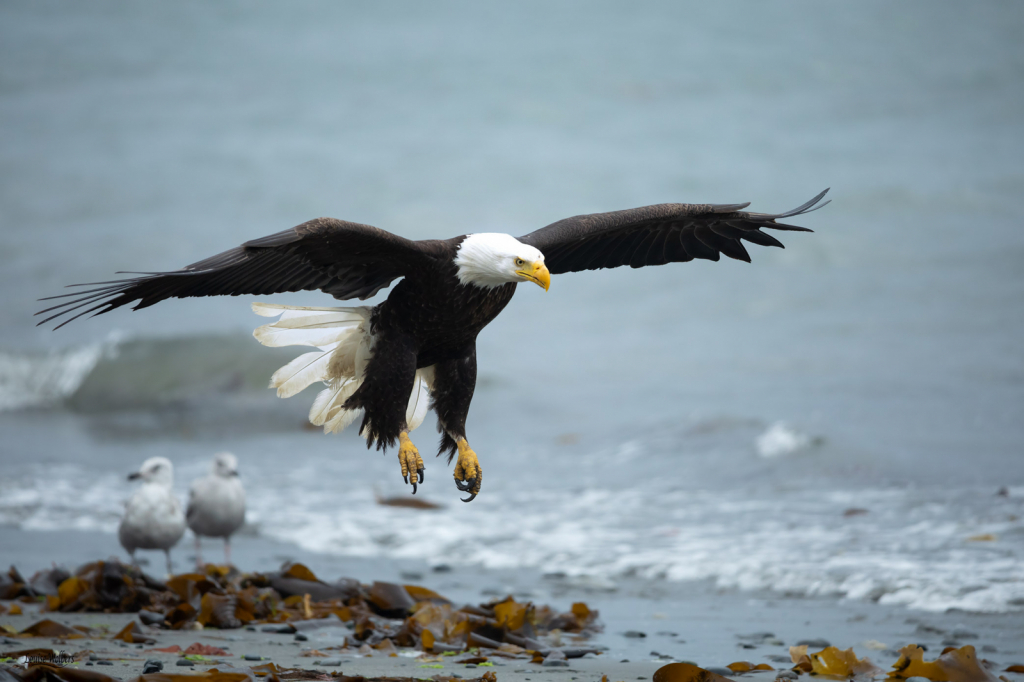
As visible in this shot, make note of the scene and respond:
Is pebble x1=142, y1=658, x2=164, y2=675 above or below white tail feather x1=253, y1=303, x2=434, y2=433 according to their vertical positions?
below

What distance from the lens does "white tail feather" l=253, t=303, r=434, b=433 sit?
4.06 metres

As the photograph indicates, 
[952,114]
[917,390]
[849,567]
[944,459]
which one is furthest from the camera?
[952,114]

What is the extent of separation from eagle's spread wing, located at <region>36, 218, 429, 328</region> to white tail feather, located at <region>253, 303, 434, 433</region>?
0.29 m

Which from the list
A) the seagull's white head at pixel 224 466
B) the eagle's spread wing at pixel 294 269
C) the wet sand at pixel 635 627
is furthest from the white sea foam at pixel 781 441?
the eagle's spread wing at pixel 294 269

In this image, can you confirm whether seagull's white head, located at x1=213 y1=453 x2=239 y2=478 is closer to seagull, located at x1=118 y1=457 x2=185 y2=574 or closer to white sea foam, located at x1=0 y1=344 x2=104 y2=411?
seagull, located at x1=118 y1=457 x2=185 y2=574

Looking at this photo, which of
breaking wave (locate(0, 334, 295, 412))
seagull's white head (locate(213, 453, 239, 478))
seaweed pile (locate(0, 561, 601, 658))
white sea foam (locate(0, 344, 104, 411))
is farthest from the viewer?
white sea foam (locate(0, 344, 104, 411))

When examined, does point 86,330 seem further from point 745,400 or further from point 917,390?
point 917,390

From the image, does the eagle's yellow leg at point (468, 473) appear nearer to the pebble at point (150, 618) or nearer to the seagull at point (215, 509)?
the pebble at point (150, 618)

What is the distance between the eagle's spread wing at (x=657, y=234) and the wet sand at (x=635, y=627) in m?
1.73

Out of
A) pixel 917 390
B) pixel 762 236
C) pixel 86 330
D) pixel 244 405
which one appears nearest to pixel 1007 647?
pixel 762 236

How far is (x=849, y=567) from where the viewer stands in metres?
5.31

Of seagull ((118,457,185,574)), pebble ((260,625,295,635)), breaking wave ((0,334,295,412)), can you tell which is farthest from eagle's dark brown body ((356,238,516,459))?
breaking wave ((0,334,295,412))

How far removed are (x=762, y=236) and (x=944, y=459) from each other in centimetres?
435

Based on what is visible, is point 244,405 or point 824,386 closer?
point 824,386
